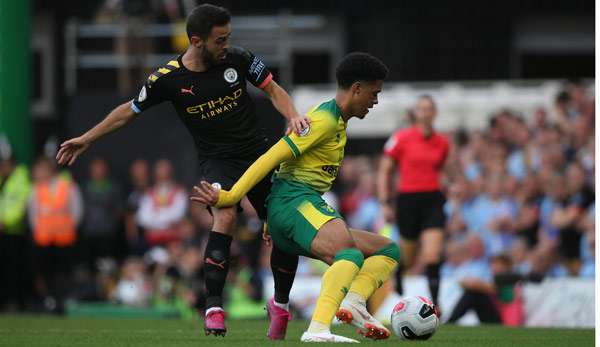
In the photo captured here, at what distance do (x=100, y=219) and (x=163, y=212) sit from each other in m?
0.82

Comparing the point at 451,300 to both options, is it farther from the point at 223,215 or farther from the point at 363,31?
the point at 363,31

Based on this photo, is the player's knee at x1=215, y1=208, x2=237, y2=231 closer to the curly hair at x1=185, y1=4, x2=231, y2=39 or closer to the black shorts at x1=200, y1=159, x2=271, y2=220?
the black shorts at x1=200, y1=159, x2=271, y2=220

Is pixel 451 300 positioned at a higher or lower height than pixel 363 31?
lower

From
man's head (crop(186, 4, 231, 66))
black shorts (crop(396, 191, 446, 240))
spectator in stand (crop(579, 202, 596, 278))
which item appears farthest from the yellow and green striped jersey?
spectator in stand (crop(579, 202, 596, 278))

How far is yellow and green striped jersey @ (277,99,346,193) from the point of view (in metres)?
8.98

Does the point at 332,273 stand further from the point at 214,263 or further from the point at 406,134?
the point at 406,134

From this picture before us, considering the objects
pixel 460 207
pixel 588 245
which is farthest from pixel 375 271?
pixel 460 207

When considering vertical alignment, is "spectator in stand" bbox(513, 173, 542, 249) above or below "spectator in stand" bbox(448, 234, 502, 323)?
above

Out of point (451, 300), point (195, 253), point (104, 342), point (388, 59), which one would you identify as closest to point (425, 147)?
point (451, 300)

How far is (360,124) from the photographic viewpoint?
65.4 ft

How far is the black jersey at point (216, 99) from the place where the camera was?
32.2ft

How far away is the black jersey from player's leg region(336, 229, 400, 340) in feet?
3.80

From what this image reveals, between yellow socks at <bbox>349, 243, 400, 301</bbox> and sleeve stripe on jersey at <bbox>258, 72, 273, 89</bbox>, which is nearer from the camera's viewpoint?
yellow socks at <bbox>349, 243, 400, 301</bbox>

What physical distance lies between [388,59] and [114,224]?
24.1 feet
